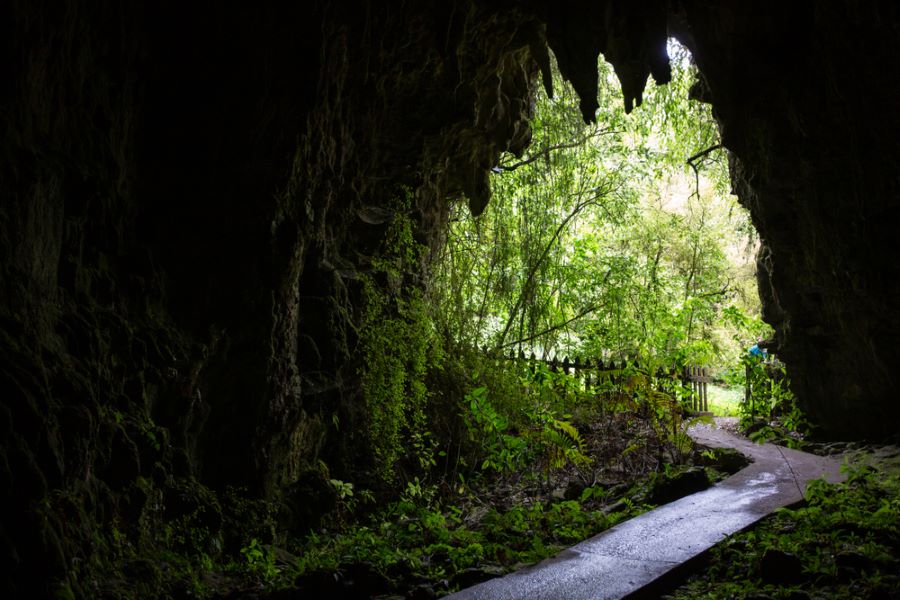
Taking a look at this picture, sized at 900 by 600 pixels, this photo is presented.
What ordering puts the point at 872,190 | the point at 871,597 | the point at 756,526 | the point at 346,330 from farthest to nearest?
the point at 346,330, the point at 872,190, the point at 756,526, the point at 871,597

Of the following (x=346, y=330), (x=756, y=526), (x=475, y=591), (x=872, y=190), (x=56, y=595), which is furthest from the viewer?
(x=346, y=330)

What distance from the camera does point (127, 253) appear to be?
4727mm

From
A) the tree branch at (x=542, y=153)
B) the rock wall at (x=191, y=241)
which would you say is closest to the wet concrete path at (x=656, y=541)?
the rock wall at (x=191, y=241)

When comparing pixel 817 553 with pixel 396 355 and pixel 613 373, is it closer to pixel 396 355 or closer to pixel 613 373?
pixel 613 373

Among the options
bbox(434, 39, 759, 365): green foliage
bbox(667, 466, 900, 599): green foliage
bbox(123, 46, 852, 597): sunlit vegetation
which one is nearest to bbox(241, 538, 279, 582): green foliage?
bbox(123, 46, 852, 597): sunlit vegetation

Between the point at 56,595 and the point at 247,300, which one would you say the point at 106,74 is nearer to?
the point at 247,300

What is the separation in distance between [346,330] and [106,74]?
10.6ft

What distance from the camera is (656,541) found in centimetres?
493

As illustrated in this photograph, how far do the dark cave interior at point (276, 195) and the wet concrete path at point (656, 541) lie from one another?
2079 millimetres

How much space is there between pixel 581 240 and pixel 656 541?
8.95 metres

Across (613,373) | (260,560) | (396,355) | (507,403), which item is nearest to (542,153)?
(613,373)

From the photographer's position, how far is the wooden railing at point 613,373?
9074 millimetres

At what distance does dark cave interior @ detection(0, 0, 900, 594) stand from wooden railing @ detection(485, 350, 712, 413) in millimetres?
1856


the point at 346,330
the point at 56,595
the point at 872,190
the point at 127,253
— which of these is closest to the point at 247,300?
the point at 127,253
